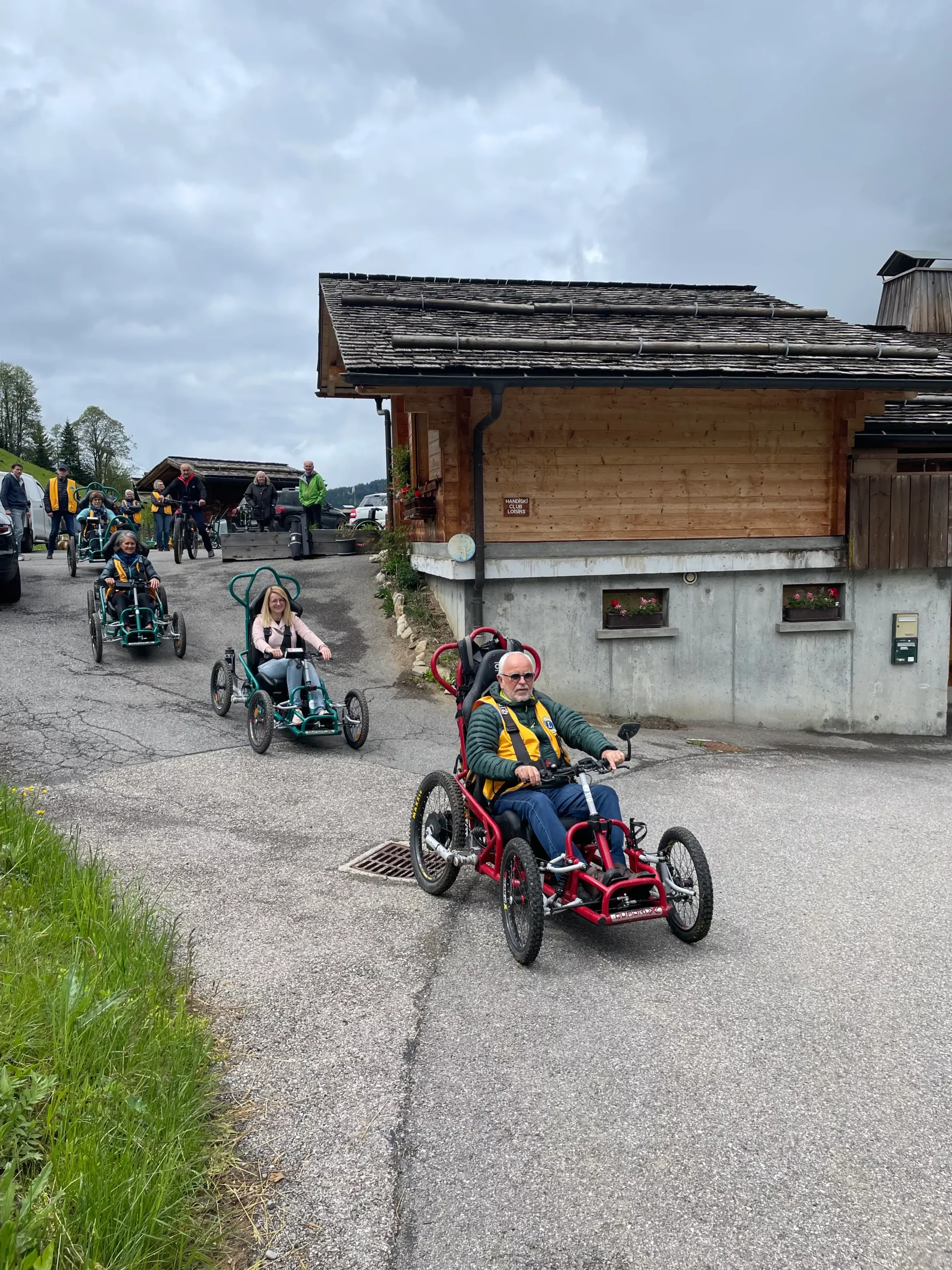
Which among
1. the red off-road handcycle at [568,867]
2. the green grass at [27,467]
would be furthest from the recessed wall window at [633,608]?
the green grass at [27,467]

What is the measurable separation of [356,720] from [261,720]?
0.95 m

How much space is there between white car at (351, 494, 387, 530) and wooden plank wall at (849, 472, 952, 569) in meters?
23.4

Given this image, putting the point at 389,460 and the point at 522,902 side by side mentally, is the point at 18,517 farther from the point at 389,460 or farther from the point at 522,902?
the point at 522,902

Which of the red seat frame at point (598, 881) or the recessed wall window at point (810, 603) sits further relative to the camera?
the recessed wall window at point (810, 603)

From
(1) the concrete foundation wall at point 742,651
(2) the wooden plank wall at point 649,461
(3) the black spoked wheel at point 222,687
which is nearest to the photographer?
(3) the black spoked wheel at point 222,687

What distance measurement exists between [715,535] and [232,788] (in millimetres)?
8413

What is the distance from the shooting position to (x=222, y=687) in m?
10.5

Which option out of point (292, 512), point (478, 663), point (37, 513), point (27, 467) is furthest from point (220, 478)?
point (27, 467)

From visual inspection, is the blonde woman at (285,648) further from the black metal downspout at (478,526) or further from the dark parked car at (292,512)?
the dark parked car at (292,512)

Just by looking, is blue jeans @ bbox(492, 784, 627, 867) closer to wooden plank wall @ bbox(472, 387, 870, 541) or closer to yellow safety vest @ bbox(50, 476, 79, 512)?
wooden plank wall @ bbox(472, 387, 870, 541)

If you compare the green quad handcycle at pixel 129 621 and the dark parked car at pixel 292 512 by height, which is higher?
the dark parked car at pixel 292 512

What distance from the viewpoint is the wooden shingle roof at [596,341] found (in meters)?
12.0

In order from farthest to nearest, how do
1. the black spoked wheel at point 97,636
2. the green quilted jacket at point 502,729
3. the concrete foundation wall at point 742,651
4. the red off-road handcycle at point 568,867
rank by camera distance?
1. the concrete foundation wall at point 742,651
2. the black spoked wheel at point 97,636
3. the green quilted jacket at point 502,729
4. the red off-road handcycle at point 568,867

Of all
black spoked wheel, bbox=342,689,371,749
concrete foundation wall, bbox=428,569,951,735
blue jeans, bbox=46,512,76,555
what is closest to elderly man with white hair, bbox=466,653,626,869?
black spoked wheel, bbox=342,689,371,749
